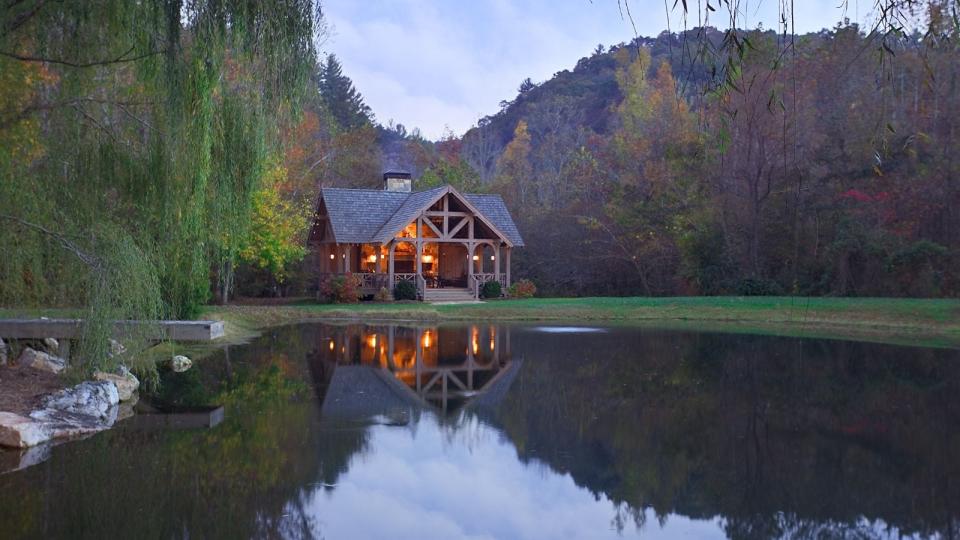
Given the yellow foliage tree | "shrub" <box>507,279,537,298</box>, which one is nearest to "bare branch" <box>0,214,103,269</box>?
the yellow foliage tree

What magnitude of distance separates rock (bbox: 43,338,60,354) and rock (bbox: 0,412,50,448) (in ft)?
16.7

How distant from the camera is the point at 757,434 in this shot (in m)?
9.59

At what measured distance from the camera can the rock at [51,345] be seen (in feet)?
45.0

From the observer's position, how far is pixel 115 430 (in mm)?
9445

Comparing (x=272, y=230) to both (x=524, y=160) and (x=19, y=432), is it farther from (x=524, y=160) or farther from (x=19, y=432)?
(x=524, y=160)

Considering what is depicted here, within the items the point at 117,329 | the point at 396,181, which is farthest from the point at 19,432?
the point at 396,181

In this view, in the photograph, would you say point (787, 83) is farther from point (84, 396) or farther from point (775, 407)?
point (84, 396)

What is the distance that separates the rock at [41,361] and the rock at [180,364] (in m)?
2.04

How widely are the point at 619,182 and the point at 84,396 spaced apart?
28.6 m

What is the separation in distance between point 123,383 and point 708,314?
19.4 metres

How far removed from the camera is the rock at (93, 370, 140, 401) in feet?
36.8

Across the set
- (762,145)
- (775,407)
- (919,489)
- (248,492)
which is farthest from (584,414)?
(762,145)

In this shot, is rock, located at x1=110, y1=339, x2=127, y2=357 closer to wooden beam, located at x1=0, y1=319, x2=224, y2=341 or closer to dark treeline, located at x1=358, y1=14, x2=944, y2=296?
wooden beam, located at x1=0, y1=319, x2=224, y2=341

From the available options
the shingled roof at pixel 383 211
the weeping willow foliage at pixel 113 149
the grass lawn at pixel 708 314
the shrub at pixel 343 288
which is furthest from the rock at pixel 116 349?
the shingled roof at pixel 383 211
